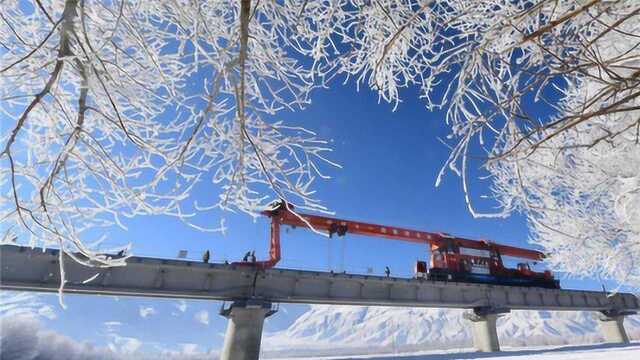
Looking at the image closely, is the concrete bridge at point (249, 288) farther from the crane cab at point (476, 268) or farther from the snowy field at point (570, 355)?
the snowy field at point (570, 355)

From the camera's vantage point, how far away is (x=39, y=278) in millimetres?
11898

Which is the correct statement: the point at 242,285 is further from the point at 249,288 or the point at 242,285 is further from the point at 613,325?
the point at 613,325

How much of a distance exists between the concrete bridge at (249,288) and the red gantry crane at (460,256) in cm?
86

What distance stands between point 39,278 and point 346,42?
15.2 m

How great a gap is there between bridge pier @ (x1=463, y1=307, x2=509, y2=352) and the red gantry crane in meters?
1.97

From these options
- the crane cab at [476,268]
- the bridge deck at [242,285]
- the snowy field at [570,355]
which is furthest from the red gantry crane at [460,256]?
the snowy field at [570,355]

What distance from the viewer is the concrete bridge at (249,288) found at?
1194 centimetres

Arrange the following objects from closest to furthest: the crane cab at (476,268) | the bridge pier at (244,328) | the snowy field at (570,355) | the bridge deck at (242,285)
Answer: the snowy field at (570,355)
the bridge deck at (242,285)
the bridge pier at (244,328)
the crane cab at (476,268)

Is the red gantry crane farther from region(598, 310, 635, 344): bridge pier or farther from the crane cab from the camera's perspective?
region(598, 310, 635, 344): bridge pier

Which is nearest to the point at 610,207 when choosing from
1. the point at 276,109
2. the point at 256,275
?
the point at 276,109

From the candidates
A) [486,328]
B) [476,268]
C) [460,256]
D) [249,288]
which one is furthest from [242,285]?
[476,268]

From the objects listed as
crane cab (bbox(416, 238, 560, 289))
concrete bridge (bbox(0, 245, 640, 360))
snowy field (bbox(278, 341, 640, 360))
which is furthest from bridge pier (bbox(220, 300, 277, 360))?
crane cab (bbox(416, 238, 560, 289))

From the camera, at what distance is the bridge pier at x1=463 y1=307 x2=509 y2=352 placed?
20.8 meters

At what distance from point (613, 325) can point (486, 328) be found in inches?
624
